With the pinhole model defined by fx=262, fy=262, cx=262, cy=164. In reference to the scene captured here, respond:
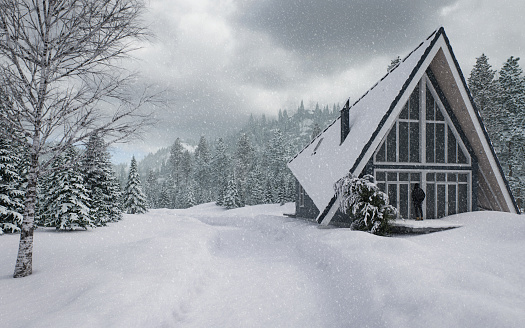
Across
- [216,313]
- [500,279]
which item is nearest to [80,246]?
[216,313]

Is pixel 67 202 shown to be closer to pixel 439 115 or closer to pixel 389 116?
pixel 389 116

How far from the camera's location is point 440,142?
13.0m

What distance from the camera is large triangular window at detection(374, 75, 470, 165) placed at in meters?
12.6

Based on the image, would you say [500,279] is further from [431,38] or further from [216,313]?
[431,38]

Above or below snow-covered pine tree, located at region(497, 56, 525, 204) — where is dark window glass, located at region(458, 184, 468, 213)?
below

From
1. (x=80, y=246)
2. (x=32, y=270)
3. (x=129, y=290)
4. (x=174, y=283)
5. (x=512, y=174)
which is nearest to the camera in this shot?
(x=129, y=290)

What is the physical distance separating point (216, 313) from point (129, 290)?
1682mm

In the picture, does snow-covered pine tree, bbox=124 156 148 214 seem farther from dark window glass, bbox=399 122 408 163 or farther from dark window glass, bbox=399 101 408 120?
dark window glass, bbox=399 101 408 120

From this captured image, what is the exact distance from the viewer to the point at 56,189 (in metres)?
17.0

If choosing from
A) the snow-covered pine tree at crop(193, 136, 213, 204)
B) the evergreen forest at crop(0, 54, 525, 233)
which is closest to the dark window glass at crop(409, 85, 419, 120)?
the evergreen forest at crop(0, 54, 525, 233)

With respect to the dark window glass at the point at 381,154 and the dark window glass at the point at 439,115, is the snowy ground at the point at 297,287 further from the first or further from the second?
the dark window glass at the point at 439,115

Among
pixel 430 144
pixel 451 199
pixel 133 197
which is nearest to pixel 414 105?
pixel 430 144

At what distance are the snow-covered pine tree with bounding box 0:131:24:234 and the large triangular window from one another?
19.4 metres

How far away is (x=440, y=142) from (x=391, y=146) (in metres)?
2.65
